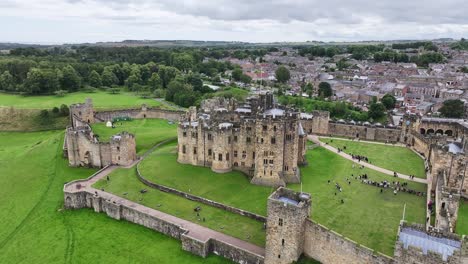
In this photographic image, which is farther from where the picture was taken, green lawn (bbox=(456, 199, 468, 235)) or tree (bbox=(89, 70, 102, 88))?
tree (bbox=(89, 70, 102, 88))

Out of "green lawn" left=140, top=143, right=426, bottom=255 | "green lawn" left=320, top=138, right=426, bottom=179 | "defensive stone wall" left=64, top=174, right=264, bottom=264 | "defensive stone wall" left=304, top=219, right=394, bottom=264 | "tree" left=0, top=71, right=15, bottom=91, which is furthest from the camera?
"tree" left=0, top=71, right=15, bottom=91

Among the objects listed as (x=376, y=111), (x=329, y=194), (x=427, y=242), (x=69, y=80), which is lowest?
(x=329, y=194)

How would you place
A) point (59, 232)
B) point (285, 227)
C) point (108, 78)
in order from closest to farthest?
1. point (285, 227)
2. point (59, 232)
3. point (108, 78)

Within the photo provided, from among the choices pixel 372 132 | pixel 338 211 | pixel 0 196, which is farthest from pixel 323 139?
pixel 0 196

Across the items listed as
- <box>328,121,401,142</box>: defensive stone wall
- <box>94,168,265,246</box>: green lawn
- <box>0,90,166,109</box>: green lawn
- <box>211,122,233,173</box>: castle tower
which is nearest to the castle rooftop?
<box>94,168,265,246</box>: green lawn

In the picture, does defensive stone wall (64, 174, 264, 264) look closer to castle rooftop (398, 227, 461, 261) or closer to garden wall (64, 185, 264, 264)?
garden wall (64, 185, 264, 264)

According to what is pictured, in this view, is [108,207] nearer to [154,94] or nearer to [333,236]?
[333,236]

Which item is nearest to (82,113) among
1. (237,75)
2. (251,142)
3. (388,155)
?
(251,142)

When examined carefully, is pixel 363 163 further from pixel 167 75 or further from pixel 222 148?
pixel 167 75
